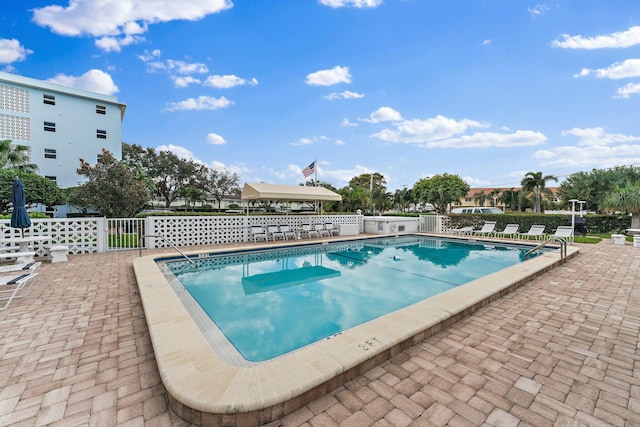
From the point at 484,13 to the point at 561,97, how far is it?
778cm

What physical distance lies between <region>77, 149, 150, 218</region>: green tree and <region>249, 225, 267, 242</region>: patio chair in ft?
17.8

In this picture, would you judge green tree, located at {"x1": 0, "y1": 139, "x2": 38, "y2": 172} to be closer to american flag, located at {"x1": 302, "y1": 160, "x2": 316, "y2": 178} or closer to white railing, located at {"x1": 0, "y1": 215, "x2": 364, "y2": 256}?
white railing, located at {"x1": 0, "y1": 215, "x2": 364, "y2": 256}

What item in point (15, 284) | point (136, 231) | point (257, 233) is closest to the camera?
point (15, 284)

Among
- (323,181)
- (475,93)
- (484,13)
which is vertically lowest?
(323,181)

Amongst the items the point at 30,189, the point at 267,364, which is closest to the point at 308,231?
the point at 267,364

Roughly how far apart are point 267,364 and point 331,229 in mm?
11406

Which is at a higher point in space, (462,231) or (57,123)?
(57,123)

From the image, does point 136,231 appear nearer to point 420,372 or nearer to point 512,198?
point 420,372

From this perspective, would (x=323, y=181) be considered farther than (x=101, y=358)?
Yes

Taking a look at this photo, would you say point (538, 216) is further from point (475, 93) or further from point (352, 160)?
point (352, 160)

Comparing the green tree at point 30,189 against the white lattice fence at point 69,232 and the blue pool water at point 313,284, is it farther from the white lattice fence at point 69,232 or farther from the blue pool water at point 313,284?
the blue pool water at point 313,284

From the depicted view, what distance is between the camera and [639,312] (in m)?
3.89

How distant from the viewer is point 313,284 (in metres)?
6.39

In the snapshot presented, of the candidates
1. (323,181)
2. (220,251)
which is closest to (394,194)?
(323,181)
